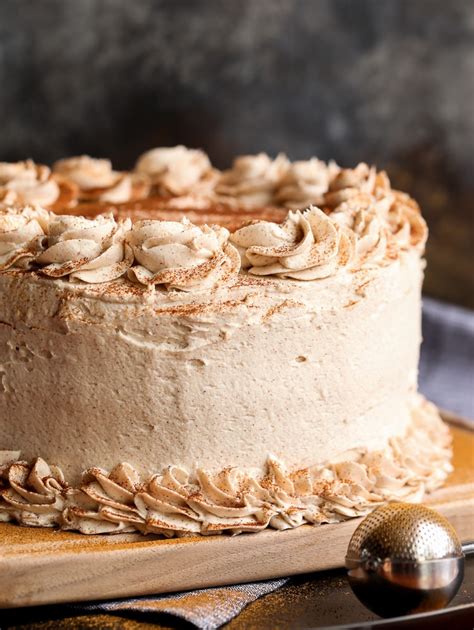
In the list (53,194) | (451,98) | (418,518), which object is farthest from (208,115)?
(418,518)

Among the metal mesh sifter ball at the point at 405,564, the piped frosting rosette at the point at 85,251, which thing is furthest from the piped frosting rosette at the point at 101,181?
the metal mesh sifter ball at the point at 405,564

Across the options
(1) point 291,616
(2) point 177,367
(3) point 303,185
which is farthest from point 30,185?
(1) point 291,616

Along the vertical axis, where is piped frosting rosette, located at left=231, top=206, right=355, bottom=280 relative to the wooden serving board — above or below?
above

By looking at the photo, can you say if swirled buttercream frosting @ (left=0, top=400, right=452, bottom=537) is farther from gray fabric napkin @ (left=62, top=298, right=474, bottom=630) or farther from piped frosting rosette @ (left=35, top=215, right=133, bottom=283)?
gray fabric napkin @ (left=62, top=298, right=474, bottom=630)

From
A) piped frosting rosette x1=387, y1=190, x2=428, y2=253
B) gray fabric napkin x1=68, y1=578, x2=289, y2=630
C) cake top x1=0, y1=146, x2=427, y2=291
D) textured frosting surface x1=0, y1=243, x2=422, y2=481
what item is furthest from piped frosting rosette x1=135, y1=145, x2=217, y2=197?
gray fabric napkin x1=68, y1=578, x2=289, y2=630

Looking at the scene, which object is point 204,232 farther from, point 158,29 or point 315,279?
point 158,29

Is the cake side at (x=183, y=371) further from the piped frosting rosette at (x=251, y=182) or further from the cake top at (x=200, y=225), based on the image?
the piped frosting rosette at (x=251, y=182)
